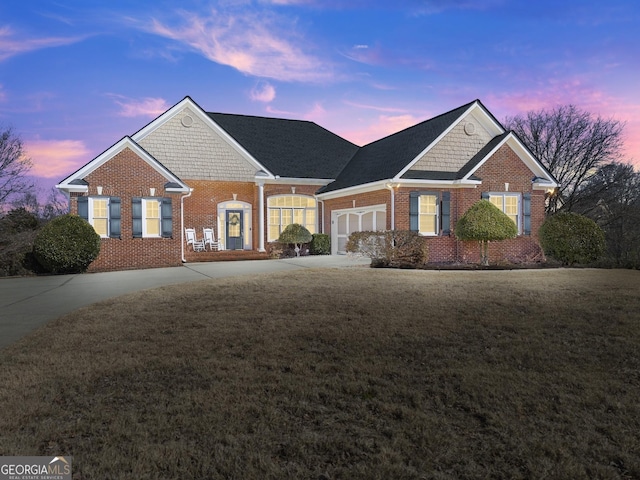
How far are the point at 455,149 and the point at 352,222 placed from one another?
236 inches

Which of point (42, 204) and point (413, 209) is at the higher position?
point (42, 204)

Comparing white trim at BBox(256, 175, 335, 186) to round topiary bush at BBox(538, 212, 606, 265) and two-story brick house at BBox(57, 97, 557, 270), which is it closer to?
two-story brick house at BBox(57, 97, 557, 270)

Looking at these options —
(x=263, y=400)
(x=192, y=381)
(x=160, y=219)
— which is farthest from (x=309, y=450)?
(x=160, y=219)

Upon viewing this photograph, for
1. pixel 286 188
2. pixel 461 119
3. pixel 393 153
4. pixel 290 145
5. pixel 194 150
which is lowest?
pixel 286 188

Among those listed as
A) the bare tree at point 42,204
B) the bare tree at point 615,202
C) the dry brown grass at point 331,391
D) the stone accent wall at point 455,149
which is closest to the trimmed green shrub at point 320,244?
the stone accent wall at point 455,149

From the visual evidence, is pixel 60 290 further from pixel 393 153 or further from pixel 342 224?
pixel 393 153

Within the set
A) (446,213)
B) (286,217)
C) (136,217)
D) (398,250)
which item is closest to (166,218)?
(136,217)

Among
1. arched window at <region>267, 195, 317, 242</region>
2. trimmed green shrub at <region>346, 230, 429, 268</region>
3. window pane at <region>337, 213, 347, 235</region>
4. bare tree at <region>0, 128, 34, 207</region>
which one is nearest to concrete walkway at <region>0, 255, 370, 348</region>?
trimmed green shrub at <region>346, 230, 429, 268</region>

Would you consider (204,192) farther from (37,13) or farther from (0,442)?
(0,442)

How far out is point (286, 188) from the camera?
945 inches

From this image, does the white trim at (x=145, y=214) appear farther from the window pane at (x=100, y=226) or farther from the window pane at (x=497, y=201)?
the window pane at (x=497, y=201)

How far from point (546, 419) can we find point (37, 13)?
15957mm

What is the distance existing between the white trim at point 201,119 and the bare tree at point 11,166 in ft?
56.5

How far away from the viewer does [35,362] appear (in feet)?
17.7
